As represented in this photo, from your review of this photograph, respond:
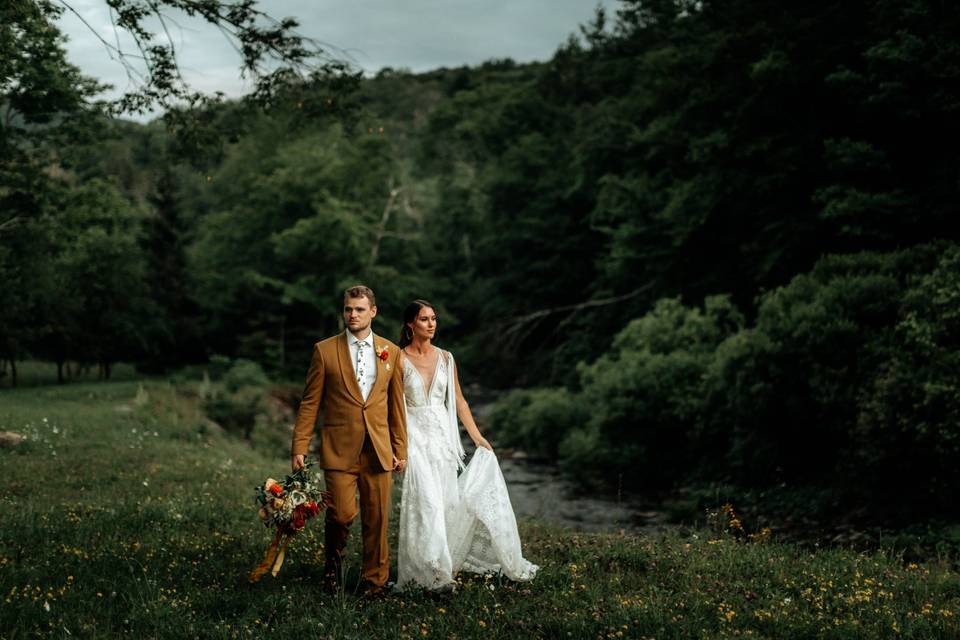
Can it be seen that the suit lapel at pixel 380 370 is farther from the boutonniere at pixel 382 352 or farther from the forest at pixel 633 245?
the forest at pixel 633 245

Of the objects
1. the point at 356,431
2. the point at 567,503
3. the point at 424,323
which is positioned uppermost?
the point at 424,323

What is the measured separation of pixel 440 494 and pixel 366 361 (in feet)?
4.16

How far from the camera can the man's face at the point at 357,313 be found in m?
6.17

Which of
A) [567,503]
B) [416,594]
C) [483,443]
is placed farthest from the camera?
[567,503]

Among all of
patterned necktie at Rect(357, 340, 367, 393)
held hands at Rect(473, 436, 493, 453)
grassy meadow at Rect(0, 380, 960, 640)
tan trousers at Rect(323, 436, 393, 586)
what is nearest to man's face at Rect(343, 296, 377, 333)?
patterned necktie at Rect(357, 340, 367, 393)

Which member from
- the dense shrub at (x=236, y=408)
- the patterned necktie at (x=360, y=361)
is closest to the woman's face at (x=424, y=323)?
the patterned necktie at (x=360, y=361)

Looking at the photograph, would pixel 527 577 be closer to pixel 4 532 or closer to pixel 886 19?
pixel 4 532

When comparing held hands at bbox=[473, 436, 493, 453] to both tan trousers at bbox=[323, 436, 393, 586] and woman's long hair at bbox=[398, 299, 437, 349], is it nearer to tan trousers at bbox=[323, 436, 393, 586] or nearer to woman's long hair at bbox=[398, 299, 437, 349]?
tan trousers at bbox=[323, 436, 393, 586]

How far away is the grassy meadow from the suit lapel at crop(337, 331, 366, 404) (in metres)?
1.55

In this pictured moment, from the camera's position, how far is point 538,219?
136 feet

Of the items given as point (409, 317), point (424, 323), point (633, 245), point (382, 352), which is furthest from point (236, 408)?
point (382, 352)

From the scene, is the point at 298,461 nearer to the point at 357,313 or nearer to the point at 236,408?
the point at 357,313

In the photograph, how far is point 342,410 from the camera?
6.21 m

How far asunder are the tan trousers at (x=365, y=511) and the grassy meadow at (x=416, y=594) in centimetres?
31
